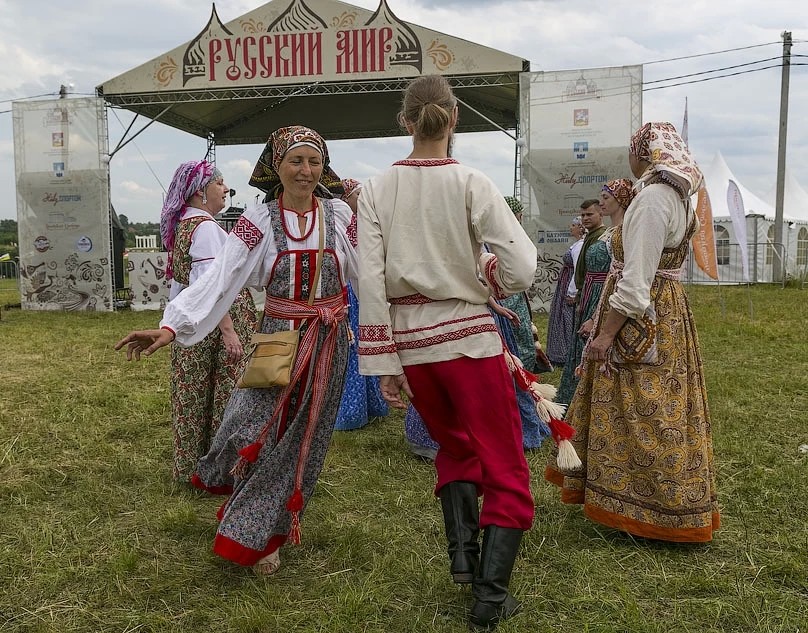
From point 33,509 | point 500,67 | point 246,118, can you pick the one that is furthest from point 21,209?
point 33,509

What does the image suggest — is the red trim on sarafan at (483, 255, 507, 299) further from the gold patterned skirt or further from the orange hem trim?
the orange hem trim

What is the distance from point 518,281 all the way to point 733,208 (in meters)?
10.2

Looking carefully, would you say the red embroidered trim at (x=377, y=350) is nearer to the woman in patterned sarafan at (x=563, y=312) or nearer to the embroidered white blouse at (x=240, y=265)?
the embroidered white blouse at (x=240, y=265)

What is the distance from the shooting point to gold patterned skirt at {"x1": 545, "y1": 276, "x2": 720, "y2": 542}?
276 centimetres

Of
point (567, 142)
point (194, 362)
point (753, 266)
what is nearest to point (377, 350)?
point (194, 362)

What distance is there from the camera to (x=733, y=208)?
11.1 m

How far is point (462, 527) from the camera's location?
2402mm

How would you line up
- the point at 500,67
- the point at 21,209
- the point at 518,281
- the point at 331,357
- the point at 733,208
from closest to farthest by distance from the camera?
→ the point at 518,281 < the point at 331,357 < the point at 733,208 < the point at 500,67 < the point at 21,209

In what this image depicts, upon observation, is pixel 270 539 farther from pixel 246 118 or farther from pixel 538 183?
pixel 246 118

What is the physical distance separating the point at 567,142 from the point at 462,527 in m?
10.5

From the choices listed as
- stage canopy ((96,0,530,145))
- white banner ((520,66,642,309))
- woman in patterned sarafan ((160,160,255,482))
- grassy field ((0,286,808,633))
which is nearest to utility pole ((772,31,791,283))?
white banner ((520,66,642,309))

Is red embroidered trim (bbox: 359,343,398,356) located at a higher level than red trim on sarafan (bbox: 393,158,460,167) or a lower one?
lower

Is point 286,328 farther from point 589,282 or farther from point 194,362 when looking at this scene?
point 589,282

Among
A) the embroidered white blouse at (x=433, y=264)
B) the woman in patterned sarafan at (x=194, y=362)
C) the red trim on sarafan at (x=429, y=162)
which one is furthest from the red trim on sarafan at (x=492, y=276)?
the woman in patterned sarafan at (x=194, y=362)
